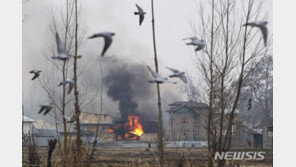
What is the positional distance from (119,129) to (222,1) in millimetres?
35288

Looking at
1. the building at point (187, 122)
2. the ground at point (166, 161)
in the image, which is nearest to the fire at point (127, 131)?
the building at point (187, 122)

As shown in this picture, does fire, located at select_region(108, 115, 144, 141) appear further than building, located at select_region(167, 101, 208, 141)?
Yes

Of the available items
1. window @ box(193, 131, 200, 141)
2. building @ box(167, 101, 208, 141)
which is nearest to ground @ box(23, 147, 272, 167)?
window @ box(193, 131, 200, 141)

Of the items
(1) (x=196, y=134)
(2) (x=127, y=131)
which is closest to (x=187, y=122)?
(1) (x=196, y=134)

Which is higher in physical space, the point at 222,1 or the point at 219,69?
the point at 222,1

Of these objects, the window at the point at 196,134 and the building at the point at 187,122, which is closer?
the window at the point at 196,134

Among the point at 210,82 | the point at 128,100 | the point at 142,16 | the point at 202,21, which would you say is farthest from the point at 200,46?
the point at 128,100

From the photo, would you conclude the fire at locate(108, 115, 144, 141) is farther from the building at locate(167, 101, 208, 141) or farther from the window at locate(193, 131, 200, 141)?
the window at locate(193, 131, 200, 141)

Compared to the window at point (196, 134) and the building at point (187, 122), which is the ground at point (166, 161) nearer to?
the window at point (196, 134)

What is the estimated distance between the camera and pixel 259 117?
149ft

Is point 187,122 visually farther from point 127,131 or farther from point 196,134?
point 127,131

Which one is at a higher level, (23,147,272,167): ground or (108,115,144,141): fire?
(23,147,272,167): ground
